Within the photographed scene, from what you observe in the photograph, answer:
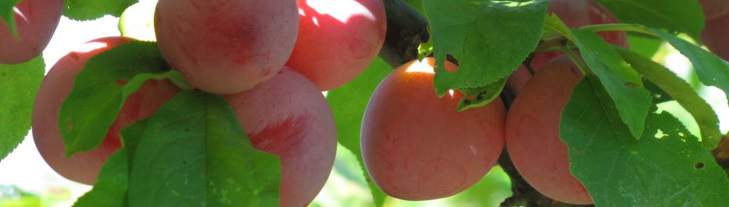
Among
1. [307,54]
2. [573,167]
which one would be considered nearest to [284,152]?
[307,54]

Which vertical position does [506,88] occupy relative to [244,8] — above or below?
below

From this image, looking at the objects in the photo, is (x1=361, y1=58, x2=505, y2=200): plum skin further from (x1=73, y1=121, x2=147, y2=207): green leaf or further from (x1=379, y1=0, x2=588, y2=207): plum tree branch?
(x1=73, y1=121, x2=147, y2=207): green leaf

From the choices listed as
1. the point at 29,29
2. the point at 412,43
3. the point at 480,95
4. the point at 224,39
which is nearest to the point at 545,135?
the point at 480,95

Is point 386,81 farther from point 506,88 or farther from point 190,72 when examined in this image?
point 190,72

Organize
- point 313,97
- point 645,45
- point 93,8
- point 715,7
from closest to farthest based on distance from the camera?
point 313,97
point 93,8
point 715,7
point 645,45

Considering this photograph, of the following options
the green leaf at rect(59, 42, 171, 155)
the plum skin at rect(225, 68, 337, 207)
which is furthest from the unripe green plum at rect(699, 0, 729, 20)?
the green leaf at rect(59, 42, 171, 155)

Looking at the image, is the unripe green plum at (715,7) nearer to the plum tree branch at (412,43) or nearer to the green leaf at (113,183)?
the plum tree branch at (412,43)

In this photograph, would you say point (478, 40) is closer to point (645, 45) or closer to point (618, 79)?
point (618, 79)
